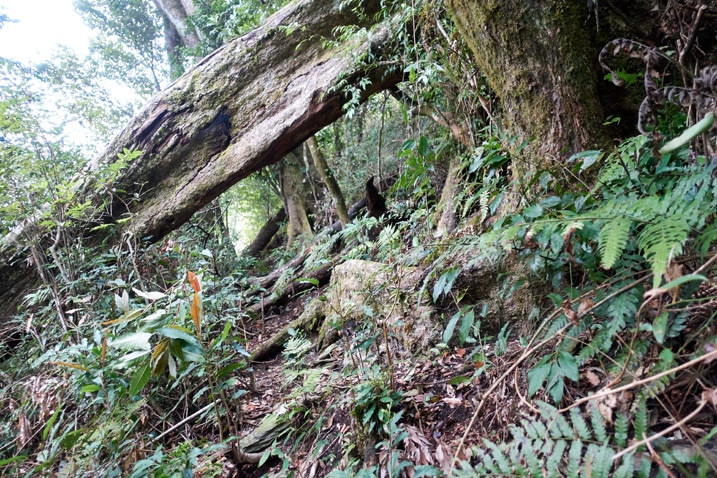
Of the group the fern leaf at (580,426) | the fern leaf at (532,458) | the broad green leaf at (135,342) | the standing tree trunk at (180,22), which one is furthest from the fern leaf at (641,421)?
the standing tree trunk at (180,22)

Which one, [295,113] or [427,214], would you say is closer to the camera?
[427,214]

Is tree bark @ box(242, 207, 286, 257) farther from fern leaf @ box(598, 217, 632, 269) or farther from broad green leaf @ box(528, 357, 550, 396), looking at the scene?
fern leaf @ box(598, 217, 632, 269)

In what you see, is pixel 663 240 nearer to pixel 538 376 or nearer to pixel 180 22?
pixel 538 376

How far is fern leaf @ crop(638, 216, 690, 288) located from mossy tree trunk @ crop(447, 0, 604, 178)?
0.91m

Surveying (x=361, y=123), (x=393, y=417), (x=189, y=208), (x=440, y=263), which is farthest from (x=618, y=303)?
(x=361, y=123)

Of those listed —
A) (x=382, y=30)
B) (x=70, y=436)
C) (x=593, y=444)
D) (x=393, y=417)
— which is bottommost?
(x=393, y=417)

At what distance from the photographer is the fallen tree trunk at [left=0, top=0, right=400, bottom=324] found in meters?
4.27

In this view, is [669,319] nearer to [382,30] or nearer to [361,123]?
[382,30]

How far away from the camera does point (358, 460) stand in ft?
5.57

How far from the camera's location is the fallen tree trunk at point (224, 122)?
4.27 metres

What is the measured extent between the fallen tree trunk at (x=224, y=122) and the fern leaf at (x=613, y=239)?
11.5 ft

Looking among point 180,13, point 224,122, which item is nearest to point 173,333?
point 224,122

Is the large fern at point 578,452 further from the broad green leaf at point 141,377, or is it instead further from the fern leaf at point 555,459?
the broad green leaf at point 141,377

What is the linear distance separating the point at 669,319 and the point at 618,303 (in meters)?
0.14
